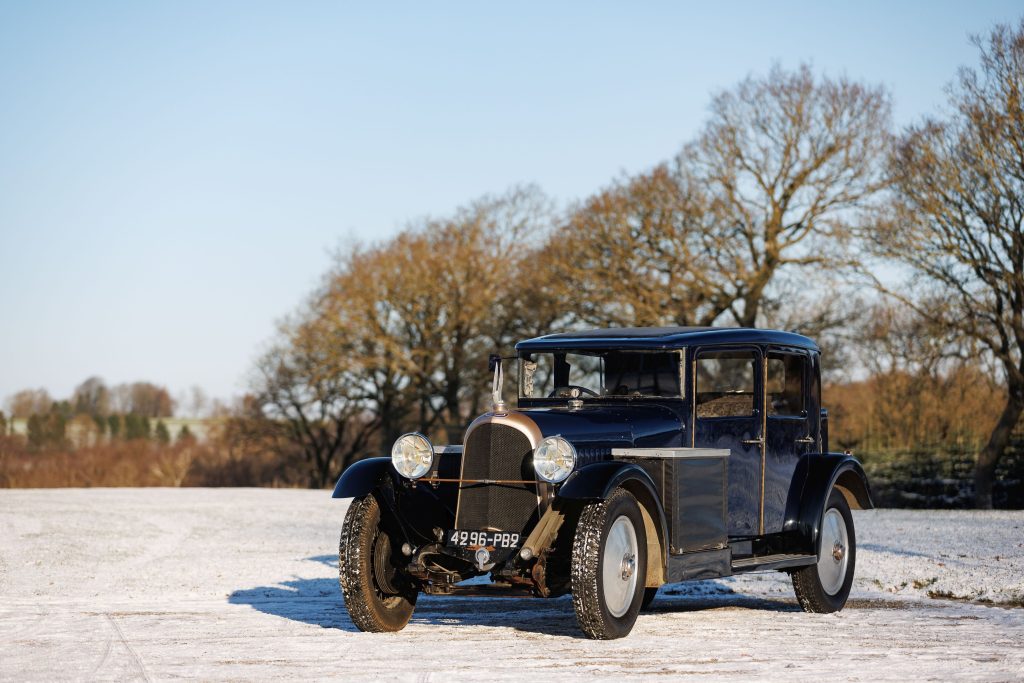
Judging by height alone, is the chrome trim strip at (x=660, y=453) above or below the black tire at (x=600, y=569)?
above

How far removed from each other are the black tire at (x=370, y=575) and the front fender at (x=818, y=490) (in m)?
3.36

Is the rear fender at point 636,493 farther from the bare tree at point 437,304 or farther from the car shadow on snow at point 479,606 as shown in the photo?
the bare tree at point 437,304

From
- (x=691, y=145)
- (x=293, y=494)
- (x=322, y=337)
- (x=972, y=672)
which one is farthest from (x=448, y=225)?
(x=972, y=672)

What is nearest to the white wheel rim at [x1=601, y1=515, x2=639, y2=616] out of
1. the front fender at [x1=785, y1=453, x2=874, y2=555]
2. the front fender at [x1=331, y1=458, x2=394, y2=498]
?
the front fender at [x1=331, y1=458, x2=394, y2=498]

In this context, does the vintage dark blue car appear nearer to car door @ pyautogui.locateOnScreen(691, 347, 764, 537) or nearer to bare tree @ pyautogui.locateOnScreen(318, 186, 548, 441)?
car door @ pyautogui.locateOnScreen(691, 347, 764, 537)

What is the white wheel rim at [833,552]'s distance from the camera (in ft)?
34.8

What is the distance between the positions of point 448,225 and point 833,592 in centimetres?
4019

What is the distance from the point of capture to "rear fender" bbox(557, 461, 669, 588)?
8.00 metres

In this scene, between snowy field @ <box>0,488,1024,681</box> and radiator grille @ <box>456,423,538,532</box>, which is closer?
snowy field @ <box>0,488,1024,681</box>

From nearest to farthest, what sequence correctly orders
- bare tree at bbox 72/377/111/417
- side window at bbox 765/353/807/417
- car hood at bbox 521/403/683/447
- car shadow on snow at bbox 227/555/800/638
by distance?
car hood at bbox 521/403/683/447 < car shadow on snow at bbox 227/555/800/638 < side window at bbox 765/353/807/417 < bare tree at bbox 72/377/111/417

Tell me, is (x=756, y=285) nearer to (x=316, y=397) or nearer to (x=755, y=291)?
(x=755, y=291)

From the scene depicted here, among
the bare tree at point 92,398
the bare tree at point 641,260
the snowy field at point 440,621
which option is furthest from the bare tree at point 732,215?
the bare tree at point 92,398

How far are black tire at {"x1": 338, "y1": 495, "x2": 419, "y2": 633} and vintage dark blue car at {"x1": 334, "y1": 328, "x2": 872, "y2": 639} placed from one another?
0.01 meters

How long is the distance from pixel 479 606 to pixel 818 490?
302cm
